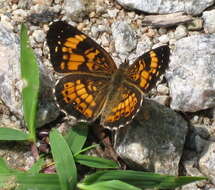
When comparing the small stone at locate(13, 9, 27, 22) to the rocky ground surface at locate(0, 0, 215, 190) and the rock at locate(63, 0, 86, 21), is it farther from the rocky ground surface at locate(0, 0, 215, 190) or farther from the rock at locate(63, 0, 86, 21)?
the rock at locate(63, 0, 86, 21)

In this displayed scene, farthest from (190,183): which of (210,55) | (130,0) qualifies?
(130,0)

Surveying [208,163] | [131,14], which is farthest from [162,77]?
[131,14]

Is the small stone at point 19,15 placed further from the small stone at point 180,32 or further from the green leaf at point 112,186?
the green leaf at point 112,186

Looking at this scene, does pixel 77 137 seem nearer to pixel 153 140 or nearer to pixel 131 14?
pixel 153 140

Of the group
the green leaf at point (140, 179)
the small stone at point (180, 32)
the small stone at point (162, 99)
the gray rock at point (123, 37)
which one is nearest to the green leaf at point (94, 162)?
the green leaf at point (140, 179)

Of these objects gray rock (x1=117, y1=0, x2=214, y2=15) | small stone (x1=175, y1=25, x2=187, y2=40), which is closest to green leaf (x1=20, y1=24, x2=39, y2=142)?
gray rock (x1=117, y1=0, x2=214, y2=15)

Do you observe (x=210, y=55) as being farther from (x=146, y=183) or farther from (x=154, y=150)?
(x=146, y=183)
